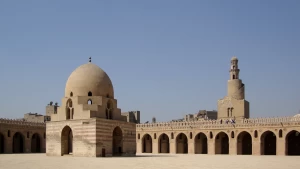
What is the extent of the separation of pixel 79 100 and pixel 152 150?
1703 cm

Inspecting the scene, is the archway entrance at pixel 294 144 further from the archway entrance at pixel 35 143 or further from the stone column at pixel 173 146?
the archway entrance at pixel 35 143

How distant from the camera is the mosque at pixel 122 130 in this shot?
25188mm

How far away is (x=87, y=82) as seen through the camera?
26.5 m

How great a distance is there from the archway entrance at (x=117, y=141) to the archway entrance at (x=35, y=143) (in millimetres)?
15167

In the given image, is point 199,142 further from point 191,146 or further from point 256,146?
point 256,146

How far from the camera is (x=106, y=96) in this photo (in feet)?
89.8

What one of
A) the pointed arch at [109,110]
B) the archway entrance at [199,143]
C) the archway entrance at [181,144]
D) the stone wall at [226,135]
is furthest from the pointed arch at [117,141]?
the archway entrance at [181,144]

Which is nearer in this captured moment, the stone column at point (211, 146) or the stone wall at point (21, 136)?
the stone wall at point (21, 136)

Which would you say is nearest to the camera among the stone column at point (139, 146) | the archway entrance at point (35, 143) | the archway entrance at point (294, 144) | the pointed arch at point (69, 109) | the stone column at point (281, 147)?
the pointed arch at point (69, 109)

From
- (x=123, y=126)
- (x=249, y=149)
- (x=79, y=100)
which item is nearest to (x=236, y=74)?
(x=249, y=149)

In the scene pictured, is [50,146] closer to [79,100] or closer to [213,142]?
[79,100]

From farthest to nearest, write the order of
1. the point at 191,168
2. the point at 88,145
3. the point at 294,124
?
the point at 294,124
the point at 88,145
the point at 191,168

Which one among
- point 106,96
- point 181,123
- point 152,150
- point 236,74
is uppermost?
point 236,74

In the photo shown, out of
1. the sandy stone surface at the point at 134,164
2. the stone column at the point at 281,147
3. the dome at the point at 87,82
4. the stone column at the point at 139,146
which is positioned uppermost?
the dome at the point at 87,82
